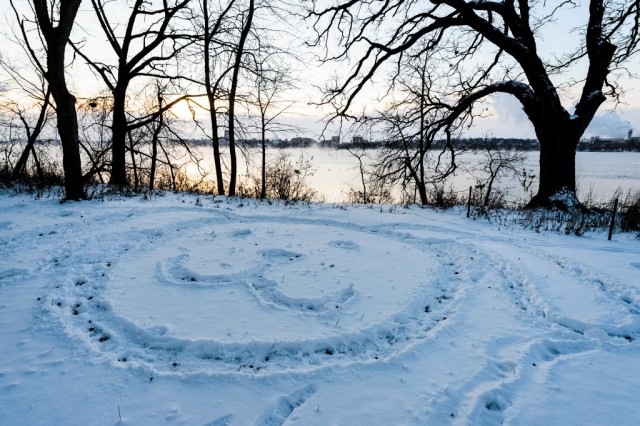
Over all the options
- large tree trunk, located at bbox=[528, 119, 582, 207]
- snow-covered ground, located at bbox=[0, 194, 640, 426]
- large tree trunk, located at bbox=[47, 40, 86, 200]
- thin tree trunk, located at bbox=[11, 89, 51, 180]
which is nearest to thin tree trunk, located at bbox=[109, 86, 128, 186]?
thin tree trunk, located at bbox=[11, 89, 51, 180]

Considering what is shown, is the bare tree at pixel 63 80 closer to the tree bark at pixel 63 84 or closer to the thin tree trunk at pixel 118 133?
the tree bark at pixel 63 84

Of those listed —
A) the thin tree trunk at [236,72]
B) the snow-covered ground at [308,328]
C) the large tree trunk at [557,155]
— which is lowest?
the snow-covered ground at [308,328]

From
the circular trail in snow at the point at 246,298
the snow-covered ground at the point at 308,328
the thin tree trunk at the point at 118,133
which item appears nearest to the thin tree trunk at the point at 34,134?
the thin tree trunk at the point at 118,133

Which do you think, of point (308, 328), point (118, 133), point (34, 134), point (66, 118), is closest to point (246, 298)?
point (308, 328)

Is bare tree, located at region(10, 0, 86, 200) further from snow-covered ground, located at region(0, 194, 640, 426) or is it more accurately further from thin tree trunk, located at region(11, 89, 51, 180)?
thin tree trunk, located at region(11, 89, 51, 180)

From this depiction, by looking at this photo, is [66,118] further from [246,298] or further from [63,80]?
[246,298]

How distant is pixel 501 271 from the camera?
20.3 feet

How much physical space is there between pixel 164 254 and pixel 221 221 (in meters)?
2.67

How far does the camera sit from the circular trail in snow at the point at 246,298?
12.5 feet

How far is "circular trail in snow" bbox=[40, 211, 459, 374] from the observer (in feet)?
12.5

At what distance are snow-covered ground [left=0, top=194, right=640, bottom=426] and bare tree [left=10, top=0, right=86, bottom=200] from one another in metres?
1.93

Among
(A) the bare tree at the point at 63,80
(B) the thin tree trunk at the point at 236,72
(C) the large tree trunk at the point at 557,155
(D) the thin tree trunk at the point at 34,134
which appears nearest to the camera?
(A) the bare tree at the point at 63,80

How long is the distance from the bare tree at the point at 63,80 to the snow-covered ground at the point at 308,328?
1.93 m

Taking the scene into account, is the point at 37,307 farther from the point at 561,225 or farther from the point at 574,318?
the point at 561,225
